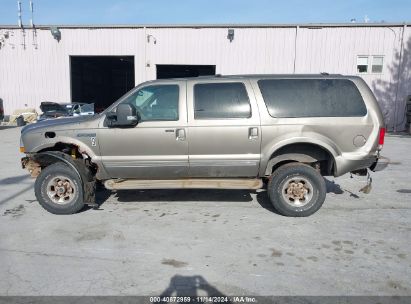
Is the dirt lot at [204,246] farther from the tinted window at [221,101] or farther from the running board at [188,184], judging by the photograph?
the tinted window at [221,101]

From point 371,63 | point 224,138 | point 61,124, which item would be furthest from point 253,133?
point 371,63

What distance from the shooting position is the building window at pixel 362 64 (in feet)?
63.4

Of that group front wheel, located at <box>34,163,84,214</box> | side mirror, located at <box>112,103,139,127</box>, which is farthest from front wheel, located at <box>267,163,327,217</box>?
front wheel, located at <box>34,163,84,214</box>

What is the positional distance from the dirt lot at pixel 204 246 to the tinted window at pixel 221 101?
4.92 ft

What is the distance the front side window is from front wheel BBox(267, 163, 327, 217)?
1782 millimetres

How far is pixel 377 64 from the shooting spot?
63.5ft

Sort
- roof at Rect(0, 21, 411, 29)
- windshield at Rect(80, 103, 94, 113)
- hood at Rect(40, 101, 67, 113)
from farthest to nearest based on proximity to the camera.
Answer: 1. roof at Rect(0, 21, 411, 29)
2. windshield at Rect(80, 103, 94, 113)
3. hood at Rect(40, 101, 67, 113)

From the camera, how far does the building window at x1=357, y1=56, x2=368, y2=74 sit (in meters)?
19.3

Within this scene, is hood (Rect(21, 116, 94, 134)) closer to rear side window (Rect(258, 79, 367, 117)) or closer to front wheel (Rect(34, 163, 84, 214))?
front wheel (Rect(34, 163, 84, 214))

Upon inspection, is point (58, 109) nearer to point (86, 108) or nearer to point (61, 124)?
point (86, 108)

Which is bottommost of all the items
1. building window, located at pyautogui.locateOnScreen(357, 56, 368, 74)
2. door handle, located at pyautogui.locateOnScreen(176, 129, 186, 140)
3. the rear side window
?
door handle, located at pyautogui.locateOnScreen(176, 129, 186, 140)

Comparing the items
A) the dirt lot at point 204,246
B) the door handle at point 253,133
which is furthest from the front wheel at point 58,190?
the door handle at point 253,133

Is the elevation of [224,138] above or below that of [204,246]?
above

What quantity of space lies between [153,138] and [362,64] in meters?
17.6
